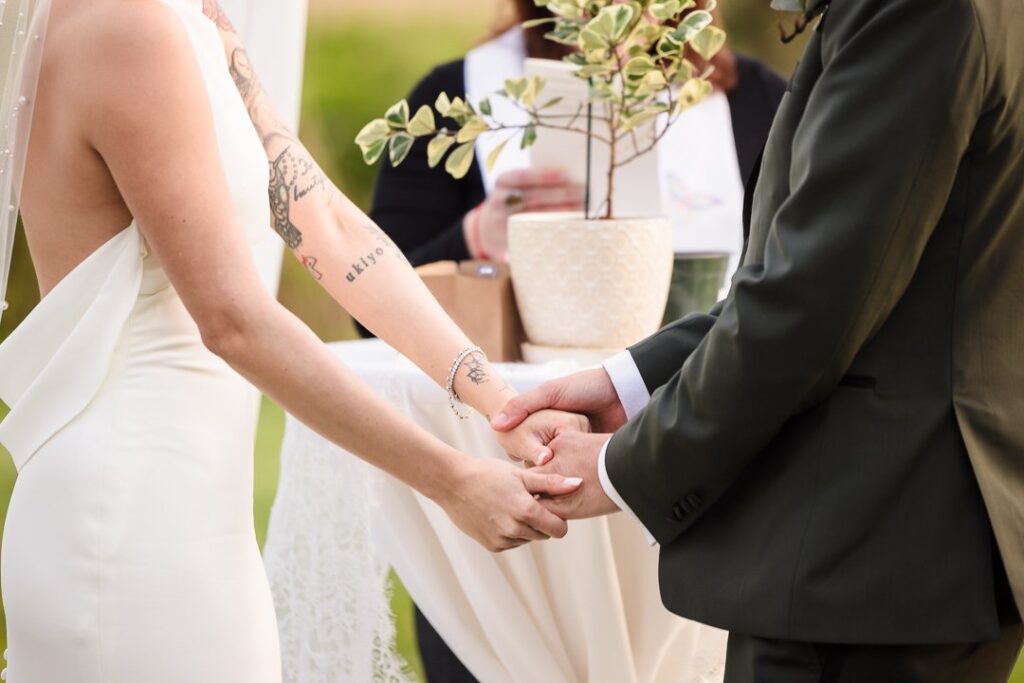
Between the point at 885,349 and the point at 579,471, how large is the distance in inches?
20.7

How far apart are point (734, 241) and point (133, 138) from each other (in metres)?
2.11

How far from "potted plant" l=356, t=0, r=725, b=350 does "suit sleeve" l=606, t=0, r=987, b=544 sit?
743 millimetres

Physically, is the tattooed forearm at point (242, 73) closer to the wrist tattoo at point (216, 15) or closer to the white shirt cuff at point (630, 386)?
the wrist tattoo at point (216, 15)

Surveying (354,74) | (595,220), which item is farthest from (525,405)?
(354,74)

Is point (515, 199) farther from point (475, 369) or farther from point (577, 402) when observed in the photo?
point (577, 402)

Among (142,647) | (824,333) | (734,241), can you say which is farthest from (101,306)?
(734,241)

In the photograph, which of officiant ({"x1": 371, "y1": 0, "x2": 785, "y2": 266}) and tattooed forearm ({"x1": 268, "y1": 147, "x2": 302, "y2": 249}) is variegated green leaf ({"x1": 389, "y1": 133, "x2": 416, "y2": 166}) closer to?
tattooed forearm ({"x1": 268, "y1": 147, "x2": 302, "y2": 249})

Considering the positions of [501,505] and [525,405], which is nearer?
[501,505]

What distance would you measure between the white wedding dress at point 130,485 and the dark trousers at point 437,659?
3.30ft

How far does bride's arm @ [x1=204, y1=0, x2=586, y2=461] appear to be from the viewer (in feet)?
5.90

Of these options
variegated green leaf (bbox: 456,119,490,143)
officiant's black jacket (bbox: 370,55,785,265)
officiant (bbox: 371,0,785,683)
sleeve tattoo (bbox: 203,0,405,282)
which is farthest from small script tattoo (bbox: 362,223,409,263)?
officiant's black jacket (bbox: 370,55,785,265)

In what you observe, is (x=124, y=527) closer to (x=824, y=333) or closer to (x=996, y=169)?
(x=824, y=333)

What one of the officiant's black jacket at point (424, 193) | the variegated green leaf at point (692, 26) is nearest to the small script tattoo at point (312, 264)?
the variegated green leaf at point (692, 26)

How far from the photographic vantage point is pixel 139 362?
138 centimetres
